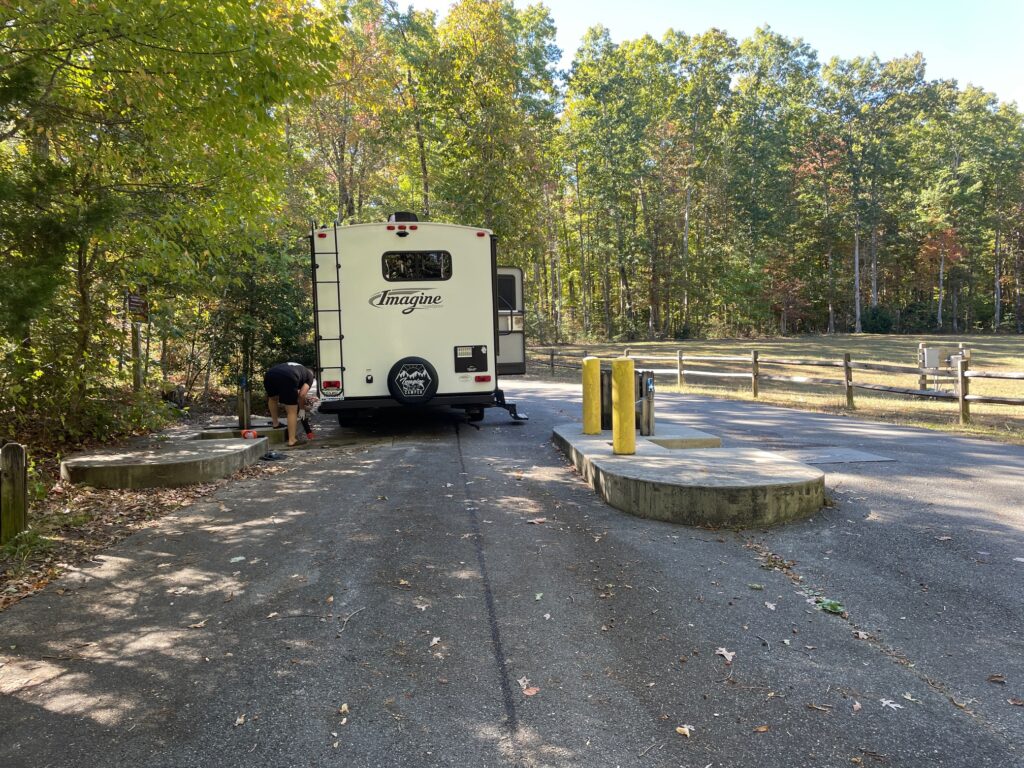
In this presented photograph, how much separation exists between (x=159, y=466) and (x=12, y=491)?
2.09 metres

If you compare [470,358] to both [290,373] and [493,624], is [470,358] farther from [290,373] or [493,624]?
[493,624]

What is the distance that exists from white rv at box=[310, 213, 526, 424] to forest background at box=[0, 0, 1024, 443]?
1.39m

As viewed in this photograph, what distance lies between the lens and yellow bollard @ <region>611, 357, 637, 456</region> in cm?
682

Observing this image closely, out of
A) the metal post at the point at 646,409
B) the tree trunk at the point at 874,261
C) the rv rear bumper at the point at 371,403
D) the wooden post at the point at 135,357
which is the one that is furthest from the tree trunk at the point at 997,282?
the wooden post at the point at 135,357

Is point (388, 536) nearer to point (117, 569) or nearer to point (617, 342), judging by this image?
point (117, 569)

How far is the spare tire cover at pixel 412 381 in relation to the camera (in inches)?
372

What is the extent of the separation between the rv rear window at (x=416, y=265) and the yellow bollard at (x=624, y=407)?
3.81 metres

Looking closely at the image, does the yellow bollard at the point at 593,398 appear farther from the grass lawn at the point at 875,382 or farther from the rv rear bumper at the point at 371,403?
the grass lawn at the point at 875,382

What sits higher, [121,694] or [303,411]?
[303,411]

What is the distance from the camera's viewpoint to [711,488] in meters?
5.32

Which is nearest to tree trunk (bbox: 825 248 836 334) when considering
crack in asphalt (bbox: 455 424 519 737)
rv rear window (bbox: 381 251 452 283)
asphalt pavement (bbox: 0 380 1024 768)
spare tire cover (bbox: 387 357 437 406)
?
rv rear window (bbox: 381 251 452 283)

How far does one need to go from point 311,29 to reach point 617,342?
3888 centimetres

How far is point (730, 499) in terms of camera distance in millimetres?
5281

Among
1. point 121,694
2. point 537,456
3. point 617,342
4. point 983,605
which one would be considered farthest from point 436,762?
point 617,342
